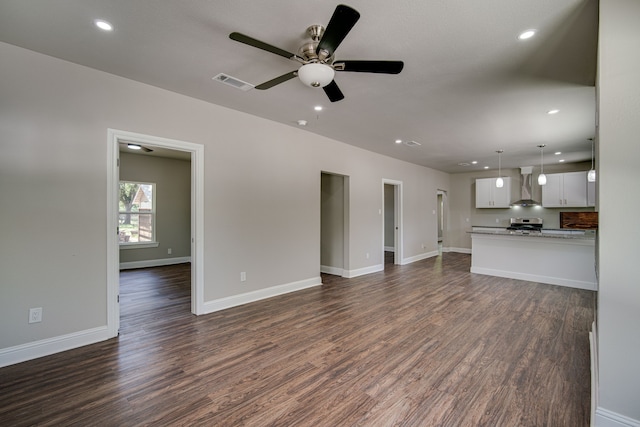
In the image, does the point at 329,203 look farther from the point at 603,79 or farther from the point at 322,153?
the point at 603,79

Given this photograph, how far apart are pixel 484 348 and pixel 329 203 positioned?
4017mm

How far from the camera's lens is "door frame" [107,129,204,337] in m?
2.95

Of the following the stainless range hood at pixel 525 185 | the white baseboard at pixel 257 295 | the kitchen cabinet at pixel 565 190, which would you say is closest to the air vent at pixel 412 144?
the white baseboard at pixel 257 295

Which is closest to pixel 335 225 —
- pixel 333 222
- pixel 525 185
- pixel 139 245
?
pixel 333 222

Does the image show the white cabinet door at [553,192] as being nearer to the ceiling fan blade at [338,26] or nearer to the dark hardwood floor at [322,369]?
the dark hardwood floor at [322,369]

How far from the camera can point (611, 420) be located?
5.34 ft

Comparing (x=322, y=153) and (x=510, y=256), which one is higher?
(x=322, y=153)

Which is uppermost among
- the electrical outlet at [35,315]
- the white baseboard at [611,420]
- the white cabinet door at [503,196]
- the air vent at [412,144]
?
the air vent at [412,144]

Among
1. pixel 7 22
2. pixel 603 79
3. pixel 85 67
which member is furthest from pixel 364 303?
pixel 7 22

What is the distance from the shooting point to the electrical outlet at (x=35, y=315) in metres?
2.55

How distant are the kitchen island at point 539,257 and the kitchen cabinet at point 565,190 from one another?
7.01 feet

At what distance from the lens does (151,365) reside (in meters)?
2.47

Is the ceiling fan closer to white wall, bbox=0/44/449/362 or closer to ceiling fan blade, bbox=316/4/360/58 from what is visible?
ceiling fan blade, bbox=316/4/360/58

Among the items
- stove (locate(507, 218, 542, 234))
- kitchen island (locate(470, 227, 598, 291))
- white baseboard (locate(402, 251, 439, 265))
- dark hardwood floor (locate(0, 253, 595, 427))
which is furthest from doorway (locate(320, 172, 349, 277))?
stove (locate(507, 218, 542, 234))
